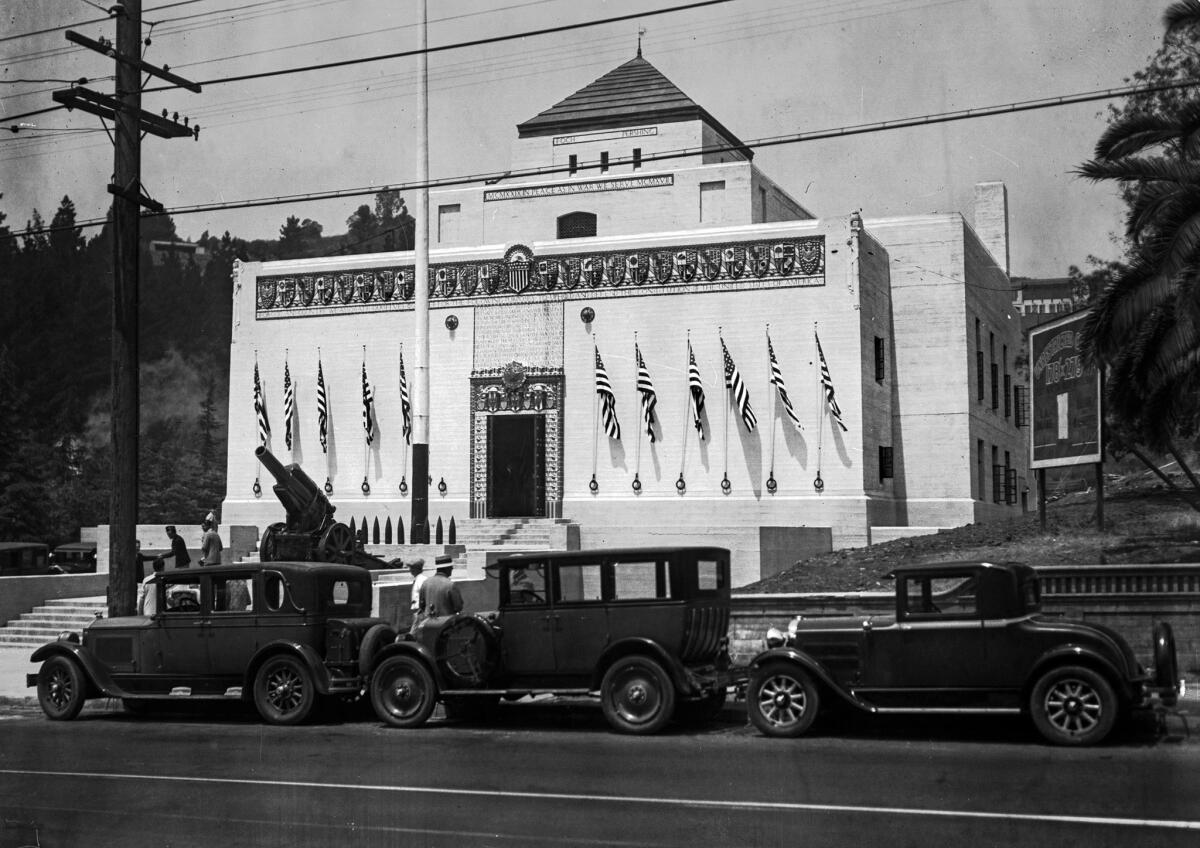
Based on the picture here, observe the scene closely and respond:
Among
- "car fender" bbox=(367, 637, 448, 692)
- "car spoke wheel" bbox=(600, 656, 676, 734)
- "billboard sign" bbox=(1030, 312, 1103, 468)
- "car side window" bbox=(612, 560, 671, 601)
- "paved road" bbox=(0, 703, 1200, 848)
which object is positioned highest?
"billboard sign" bbox=(1030, 312, 1103, 468)

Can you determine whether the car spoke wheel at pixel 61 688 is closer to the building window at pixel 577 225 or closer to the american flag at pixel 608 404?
the american flag at pixel 608 404

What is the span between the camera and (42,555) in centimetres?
3566

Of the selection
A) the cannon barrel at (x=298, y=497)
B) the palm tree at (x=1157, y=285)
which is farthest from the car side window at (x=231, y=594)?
the palm tree at (x=1157, y=285)

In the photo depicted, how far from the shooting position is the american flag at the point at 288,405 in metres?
38.3

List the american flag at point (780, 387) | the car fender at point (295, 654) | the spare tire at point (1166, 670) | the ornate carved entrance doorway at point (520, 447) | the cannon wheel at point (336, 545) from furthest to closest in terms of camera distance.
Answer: the ornate carved entrance doorway at point (520, 447), the american flag at point (780, 387), the cannon wheel at point (336, 545), the car fender at point (295, 654), the spare tire at point (1166, 670)

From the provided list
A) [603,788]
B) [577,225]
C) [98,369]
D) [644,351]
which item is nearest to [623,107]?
[577,225]

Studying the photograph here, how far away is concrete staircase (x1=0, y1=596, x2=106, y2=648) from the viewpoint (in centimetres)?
2536

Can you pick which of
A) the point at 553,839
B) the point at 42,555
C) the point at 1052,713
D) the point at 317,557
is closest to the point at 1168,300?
the point at 1052,713

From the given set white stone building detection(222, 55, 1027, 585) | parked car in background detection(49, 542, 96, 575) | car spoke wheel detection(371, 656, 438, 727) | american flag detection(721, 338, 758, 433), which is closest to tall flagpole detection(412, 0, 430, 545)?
white stone building detection(222, 55, 1027, 585)

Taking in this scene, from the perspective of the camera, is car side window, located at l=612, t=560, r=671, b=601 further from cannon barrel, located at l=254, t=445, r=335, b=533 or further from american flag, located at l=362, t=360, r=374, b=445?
american flag, located at l=362, t=360, r=374, b=445

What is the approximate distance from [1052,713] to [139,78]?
14.2 metres

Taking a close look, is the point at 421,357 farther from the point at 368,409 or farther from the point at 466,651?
the point at 466,651

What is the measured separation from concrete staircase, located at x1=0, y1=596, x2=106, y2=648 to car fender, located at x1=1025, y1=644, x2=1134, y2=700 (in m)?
18.9

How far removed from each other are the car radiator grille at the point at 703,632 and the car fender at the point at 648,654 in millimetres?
243
